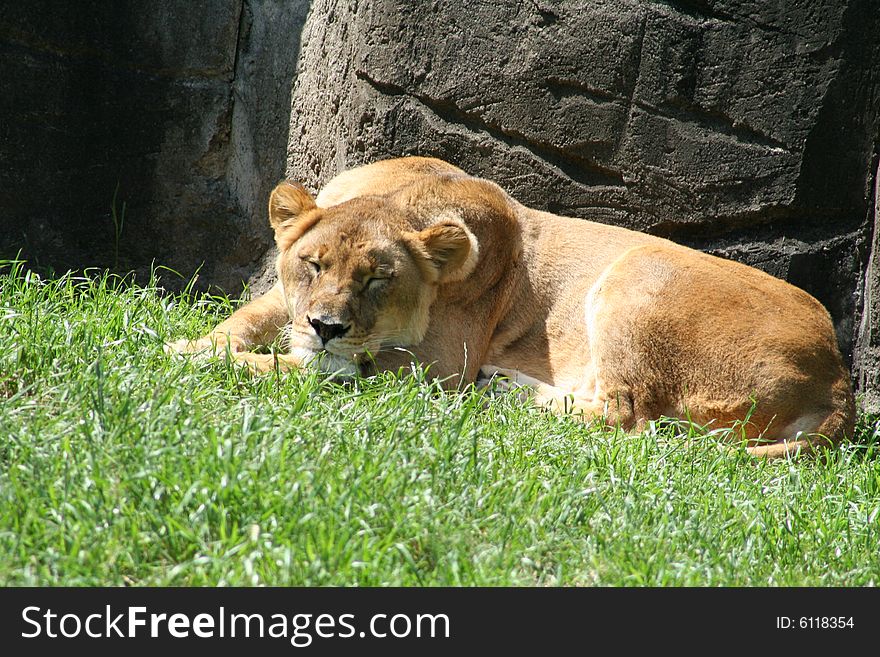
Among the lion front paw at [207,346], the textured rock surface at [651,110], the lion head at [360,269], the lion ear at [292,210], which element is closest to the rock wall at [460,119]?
the textured rock surface at [651,110]

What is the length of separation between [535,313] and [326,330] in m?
1.43

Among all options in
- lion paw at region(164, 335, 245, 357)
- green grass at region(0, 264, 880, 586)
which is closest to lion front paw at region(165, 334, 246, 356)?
lion paw at region(164, 335, 245, 357)

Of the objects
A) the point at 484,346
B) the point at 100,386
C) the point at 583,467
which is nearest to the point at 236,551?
the point at 100,386

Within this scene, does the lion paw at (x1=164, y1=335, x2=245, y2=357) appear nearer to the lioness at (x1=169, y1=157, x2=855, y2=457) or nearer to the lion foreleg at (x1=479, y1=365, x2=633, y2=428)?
the lioness at (x1=169, y1=157, x2=855, y2=457)

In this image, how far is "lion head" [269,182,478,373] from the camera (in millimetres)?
4973

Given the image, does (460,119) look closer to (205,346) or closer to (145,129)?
(145,129)

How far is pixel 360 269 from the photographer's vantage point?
5.05 m

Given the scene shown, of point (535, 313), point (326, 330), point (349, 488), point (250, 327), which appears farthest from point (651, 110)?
point (349, 488)

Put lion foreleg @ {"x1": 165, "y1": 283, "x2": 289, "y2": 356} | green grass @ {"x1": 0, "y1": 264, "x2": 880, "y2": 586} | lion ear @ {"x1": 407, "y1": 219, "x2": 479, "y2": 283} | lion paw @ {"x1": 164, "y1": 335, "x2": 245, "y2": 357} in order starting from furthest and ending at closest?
lion ear @ {"x1": 407, "y1": 219, "x2": 479, "y2": 283} < lion foreleg @ {"x1": 165, "y1": 283, "x2": 289, "y2": 356} < lion paw @ {"x1": 164, "y1": 335, "x2": 245, "y2": 357} < green grass @ {"x1": 0, "y1": 264, "x2": 880, "y2": 586}
